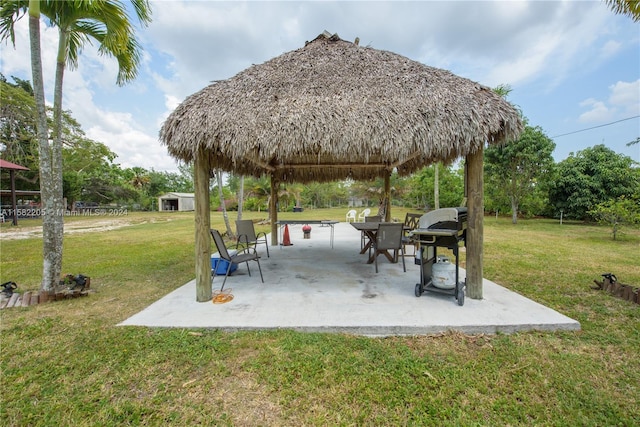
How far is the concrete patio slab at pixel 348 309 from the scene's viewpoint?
2818 millimetres

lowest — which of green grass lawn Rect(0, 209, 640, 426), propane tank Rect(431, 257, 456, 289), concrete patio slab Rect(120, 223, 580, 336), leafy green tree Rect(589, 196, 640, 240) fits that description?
green grass lawn Rect(0, 209, 640, 426)

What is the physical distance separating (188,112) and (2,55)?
12.4 feet

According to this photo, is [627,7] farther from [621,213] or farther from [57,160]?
A: [621,213]

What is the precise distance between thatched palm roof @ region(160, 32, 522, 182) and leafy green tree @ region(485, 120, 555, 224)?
12.2 metres

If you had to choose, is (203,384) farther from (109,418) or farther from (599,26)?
(599,26)

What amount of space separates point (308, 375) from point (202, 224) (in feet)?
7.56

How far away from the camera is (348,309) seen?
3.22m

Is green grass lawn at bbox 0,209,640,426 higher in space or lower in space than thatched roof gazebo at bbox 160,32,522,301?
lower

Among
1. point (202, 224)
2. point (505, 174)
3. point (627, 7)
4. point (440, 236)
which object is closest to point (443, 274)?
point (440, 236)

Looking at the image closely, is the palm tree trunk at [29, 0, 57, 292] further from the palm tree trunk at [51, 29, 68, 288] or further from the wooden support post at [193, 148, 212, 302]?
the wooden support post at [193, 148, 212, 302]

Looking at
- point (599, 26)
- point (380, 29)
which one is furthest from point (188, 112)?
point (599, 26)

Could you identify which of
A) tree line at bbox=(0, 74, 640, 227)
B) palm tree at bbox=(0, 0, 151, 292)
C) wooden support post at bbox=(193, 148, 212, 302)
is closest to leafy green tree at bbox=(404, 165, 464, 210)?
tree line at bbox=(0, 74, 640, 227)

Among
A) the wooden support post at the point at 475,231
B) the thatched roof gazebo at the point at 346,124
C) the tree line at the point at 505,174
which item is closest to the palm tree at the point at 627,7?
the thatched roof gazebo at the point at 346,124

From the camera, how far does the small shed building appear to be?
36.8 meters
